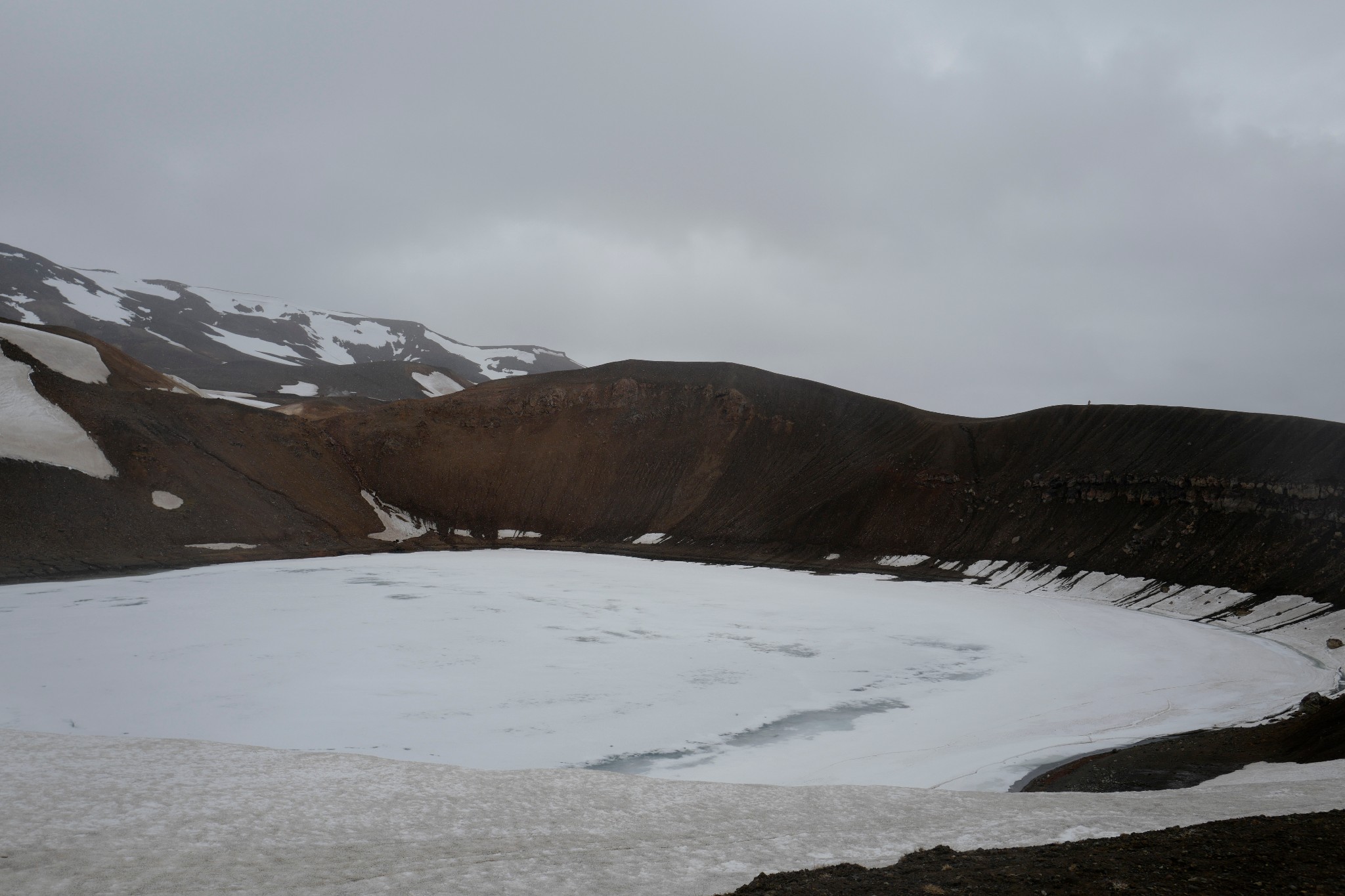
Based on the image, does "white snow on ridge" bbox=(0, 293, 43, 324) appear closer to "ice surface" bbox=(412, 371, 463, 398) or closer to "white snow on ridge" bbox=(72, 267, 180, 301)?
"white snow on ridge" bbox=(72, 267, 180, 301)

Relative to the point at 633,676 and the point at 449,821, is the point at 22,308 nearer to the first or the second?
the point at 633,676

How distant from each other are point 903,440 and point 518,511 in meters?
25.1

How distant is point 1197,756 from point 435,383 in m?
101

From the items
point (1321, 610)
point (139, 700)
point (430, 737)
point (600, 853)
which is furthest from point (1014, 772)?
point (1321, 610)

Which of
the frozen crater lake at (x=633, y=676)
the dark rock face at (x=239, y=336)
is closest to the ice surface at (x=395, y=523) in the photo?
the frozen crater lake at (x=633, y=676)

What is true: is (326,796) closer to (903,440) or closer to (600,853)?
(600,853)

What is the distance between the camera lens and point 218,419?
156 feet

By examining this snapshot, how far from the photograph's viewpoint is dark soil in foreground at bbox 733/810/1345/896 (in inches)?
183

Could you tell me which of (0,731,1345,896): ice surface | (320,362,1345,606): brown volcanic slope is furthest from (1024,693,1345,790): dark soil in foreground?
(320,362,1345,606): brown volcanic slope

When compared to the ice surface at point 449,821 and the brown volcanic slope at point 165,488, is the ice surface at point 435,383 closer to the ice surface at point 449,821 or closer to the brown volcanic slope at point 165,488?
the brown volcanic slope at point 165,488

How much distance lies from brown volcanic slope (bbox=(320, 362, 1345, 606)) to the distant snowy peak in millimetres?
52427

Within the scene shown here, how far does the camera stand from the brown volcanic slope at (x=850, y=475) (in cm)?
2969

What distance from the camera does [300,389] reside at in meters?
96.1

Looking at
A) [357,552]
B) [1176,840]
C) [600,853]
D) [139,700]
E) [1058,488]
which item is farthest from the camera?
[357,552]
